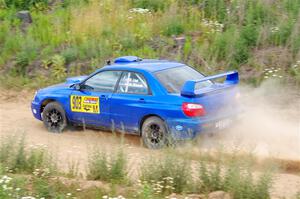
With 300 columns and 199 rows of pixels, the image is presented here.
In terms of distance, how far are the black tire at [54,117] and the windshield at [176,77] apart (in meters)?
2.25

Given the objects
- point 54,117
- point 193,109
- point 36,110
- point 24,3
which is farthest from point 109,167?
point 24,3

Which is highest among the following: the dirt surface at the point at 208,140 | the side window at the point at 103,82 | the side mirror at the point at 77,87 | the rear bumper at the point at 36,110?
the side window at the point at 103,82


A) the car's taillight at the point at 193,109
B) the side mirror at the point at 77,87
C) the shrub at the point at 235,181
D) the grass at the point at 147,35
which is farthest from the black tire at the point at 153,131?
the grass at the point at 147,35

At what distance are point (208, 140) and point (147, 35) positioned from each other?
265 inches

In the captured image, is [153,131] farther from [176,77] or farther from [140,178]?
[140,178]

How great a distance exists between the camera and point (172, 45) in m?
16.8

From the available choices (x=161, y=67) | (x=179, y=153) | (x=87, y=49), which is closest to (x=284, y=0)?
(x=87, y=49)

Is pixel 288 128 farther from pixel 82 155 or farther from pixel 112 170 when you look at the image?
pixel 112 170

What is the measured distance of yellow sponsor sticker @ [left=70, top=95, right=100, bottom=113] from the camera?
12.3 meters

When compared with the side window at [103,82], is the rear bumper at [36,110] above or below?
below

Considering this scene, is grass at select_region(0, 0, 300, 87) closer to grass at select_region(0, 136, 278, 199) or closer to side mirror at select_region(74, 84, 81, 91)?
side mirror at select_region(74, 84, 81, 91)

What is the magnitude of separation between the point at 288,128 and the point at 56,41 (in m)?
7.67

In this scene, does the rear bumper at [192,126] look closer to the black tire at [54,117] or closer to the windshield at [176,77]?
the windshield at [176,77]

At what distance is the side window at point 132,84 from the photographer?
11.8 m
